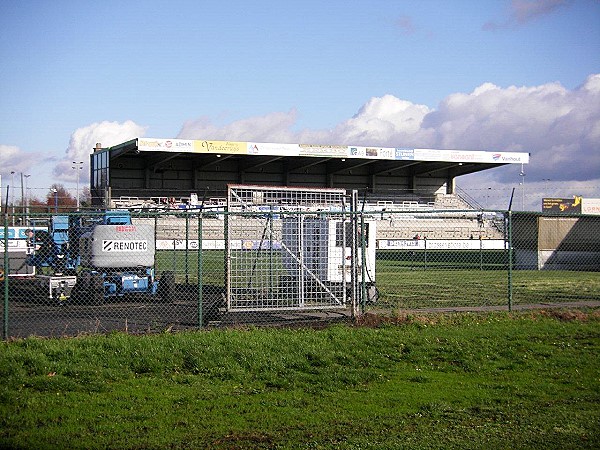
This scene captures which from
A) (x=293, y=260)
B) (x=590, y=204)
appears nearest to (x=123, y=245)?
(x=293, y=260)

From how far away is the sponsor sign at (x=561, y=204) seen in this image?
59531 mm

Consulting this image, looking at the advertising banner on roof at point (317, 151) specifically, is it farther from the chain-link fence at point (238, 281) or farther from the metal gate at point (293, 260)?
the metal gate at point (293, 260)

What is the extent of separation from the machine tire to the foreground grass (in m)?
5.80

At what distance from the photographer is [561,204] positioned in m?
63.3

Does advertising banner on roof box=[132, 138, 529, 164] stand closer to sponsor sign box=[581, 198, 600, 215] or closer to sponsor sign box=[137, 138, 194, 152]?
sponsor sign box=[137, 138, 194, 152]

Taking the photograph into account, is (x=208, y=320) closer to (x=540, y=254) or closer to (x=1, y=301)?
(x=1, y=301)

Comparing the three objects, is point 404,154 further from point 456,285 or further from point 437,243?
point 456,285

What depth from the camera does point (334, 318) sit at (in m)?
13.2

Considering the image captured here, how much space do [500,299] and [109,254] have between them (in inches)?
387

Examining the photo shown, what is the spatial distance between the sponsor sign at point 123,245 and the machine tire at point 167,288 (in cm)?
104

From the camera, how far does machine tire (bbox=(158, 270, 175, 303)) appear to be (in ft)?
55.9

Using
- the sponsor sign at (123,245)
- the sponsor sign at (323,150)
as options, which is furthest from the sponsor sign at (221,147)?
the sponsor sign at (123,245)

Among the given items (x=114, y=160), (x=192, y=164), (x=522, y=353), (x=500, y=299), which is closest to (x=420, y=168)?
(x=192, y=164)

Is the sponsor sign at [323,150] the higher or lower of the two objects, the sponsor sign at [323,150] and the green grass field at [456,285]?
the higher
